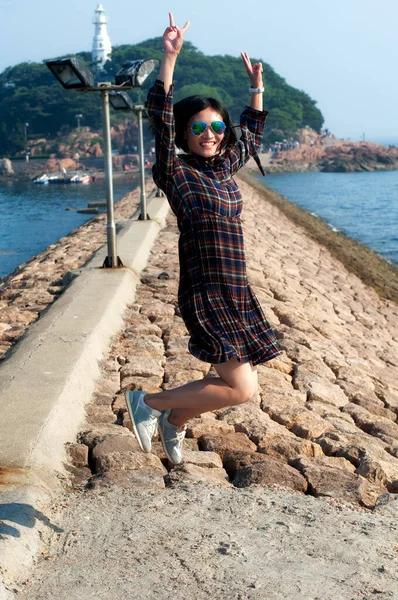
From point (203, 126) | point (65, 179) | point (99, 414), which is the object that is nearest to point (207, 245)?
point (203, 126)

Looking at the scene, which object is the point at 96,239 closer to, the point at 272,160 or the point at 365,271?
the point at 365,271

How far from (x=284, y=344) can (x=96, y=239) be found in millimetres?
6028

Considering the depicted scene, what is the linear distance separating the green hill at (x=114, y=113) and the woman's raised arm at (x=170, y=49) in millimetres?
95921

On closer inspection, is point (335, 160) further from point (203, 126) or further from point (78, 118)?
point (203, 126)

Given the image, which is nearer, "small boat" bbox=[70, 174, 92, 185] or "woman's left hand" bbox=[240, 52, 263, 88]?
"woman's left hand" bbox=[240, 52, 263, 88]

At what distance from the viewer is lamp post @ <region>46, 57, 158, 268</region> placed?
279 inches

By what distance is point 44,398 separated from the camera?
4.15m

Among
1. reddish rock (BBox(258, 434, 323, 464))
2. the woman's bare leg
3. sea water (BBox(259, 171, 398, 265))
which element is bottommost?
sea water (BBox(259, 171, 398, 265))

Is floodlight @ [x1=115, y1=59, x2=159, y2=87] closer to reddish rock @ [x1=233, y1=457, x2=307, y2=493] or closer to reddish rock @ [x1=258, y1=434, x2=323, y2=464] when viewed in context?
reddish rock @ [x1=258, y1=434, x2=323, y2=464]

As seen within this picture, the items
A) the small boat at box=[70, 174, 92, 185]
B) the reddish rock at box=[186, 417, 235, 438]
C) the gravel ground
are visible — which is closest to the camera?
the gravel ground

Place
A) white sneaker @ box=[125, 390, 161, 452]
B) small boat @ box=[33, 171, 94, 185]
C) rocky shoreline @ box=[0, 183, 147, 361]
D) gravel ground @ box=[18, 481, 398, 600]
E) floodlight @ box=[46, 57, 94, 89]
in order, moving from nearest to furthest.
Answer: gravel ground @ box=[18, 481, 398, 600]
white sneaker @ box=[125, 390, 161, 452]
rocky shoreline @ box=[0, 183, 147, 361]
floodlight @ box=[46, 57, 94, 89]
small boat @ box=[33, 171, 94, 185]

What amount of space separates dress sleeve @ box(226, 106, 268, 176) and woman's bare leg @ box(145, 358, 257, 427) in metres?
0.79

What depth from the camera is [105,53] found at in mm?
128250

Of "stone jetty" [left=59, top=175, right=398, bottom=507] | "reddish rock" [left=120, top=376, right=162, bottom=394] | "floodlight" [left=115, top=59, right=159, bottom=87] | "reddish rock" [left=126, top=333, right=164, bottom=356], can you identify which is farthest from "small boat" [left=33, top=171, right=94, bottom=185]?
"reddish rock" [left=120, top=376, right=162, bottom=394]
